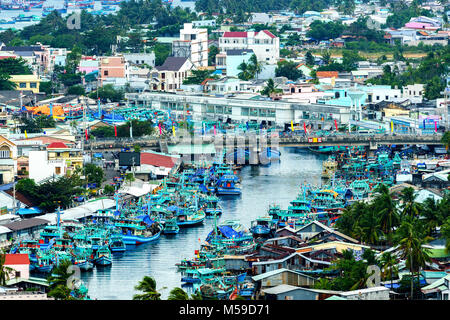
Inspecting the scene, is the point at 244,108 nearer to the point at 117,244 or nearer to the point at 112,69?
the point at 112,69

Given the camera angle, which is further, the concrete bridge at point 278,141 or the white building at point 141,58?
the white building at point 141,58

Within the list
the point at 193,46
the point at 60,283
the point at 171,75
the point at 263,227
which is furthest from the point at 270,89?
the point at 60,283

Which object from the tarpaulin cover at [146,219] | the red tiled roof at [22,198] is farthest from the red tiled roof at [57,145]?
the tarpaulin cover at [146,219]

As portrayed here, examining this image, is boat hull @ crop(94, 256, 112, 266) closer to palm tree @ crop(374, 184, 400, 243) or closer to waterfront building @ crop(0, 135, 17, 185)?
palm tree @ crop(374, 184, 400, 243)

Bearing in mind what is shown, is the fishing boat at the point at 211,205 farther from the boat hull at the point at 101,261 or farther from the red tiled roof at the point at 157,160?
the boat hull at the point at 101,261

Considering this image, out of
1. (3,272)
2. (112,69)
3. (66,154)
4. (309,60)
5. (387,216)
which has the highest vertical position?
(309,60)

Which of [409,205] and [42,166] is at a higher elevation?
[409,205]
